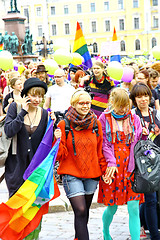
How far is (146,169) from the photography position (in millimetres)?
4656

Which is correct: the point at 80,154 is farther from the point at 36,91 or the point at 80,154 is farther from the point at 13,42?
the point at 13,42

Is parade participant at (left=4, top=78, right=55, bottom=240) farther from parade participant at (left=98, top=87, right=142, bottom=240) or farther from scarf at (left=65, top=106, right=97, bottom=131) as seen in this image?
parade participant at (left=98, top=87, right=142, bottom=240)

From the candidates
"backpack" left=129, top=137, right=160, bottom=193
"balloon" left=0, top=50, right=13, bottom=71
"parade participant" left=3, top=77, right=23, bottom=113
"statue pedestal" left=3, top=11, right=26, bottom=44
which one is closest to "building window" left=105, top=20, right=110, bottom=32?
"statue pedestal" left=3, top=11, right=26, bottom=44

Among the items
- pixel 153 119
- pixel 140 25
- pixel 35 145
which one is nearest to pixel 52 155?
pixel 35 145

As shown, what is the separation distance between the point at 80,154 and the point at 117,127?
1.70ft

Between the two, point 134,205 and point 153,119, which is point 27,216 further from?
point 153,119

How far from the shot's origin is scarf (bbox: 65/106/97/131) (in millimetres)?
4746

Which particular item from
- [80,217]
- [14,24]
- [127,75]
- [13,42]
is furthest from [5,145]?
[14,24]

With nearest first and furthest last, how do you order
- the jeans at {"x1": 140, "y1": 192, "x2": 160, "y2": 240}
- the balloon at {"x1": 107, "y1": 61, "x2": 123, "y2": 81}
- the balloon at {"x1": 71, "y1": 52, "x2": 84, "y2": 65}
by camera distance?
the jeans at {"x1": 140, "y1": 192, "x2": 160, "y2": 240}, the balloon at {"x1": 107, "y1": 61, "x2": 123, "y2": 81}, the balloon at {"x1": 71, "y1": 52, "x2": 84, "y2": 65}

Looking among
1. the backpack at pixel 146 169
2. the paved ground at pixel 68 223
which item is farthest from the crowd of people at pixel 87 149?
the paved ground at pixel 68 223

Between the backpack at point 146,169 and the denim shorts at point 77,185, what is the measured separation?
41 cm

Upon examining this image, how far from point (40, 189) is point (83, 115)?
2.72ft

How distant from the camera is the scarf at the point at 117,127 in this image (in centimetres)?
496

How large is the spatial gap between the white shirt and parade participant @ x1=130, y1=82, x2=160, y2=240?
254 centimetres
